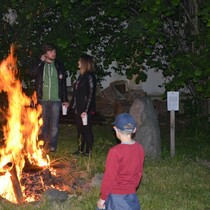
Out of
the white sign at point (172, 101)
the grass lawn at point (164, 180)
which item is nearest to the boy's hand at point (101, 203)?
the grass lawn at point (164, 180)

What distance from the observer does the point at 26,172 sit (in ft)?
25.2

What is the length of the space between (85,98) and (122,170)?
14.9ft

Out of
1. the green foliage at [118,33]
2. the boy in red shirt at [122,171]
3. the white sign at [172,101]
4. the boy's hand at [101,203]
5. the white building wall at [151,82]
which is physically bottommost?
the boy's hand at [101,203]

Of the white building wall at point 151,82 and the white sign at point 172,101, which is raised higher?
the white building wall at point 151,82

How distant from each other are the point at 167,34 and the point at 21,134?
766 cm

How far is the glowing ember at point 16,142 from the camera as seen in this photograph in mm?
7207

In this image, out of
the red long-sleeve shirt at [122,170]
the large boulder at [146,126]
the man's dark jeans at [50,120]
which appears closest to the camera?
the red long-sleeve shirt at [122,170]

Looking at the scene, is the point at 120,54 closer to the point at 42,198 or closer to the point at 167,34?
the point at 167,34

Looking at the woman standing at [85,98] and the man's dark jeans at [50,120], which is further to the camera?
the man's dark jeans at [50,120]

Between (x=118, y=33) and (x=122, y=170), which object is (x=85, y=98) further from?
(x=122, y=170)

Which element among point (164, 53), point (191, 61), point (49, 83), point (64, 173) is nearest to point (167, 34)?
point (164, 53)

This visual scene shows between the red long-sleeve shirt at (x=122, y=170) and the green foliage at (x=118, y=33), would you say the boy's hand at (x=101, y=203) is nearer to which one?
the red long-sleeve shirt at (x=122, y=170)

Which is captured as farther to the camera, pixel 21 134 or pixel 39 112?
pixel 39 112

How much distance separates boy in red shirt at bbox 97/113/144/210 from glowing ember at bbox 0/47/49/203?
Answer: 2279 mm
